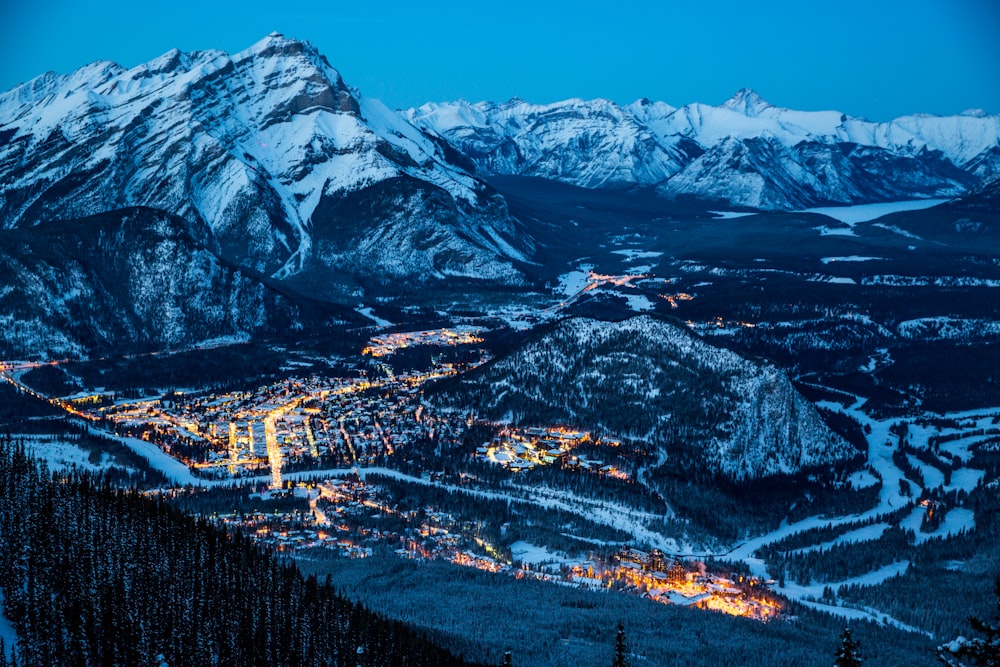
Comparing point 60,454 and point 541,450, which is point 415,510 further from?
point 60,454

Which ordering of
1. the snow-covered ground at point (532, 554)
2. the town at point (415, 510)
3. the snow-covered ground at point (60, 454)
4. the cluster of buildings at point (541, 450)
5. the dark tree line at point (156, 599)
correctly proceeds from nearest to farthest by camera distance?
the dark tree line at point (156, 599), the town at point (415, 510), the snow-covered ground at point (532, 554), the snow-covered ground at point (60, 454), the cluster of buildings at point (541, 450)

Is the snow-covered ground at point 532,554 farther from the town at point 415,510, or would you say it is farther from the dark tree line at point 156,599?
the dark tree line at point 156,599

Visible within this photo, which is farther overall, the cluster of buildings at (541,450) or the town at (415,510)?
the cluster of buildings at (541,450)

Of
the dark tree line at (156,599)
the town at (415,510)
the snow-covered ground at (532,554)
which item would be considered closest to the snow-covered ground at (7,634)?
the dark tree line at (156,599)

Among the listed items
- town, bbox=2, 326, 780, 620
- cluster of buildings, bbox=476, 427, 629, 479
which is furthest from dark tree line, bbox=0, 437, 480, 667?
cluster of buildings, bbox=476, 427, 629, 479

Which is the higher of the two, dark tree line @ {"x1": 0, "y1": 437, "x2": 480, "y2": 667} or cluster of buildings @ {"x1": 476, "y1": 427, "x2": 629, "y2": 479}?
cluster of buildings @ {"x1": 476, "y1": 427, "x2": 629, "y2": 479}

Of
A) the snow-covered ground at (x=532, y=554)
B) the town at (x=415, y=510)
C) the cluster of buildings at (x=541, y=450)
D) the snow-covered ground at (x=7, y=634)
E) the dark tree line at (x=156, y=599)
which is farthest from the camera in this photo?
the cluster of buildings at (x=541, y=450)

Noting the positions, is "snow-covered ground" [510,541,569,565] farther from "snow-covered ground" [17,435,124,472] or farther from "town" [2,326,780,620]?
"snow-covered ground" [17,435,124,472]

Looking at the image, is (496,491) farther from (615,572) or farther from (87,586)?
(87,586)
